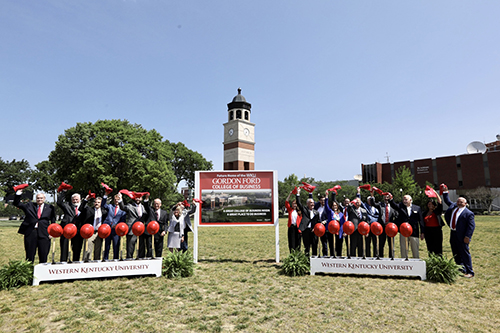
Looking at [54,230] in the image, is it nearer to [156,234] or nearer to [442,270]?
[156,234]

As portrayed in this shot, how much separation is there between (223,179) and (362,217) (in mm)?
4685

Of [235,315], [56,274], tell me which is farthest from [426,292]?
[56,274]

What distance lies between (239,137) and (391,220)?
125 ft

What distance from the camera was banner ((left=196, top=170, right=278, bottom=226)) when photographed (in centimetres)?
1009

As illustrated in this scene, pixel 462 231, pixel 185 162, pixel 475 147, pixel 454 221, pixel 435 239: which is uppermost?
pixel 475 147

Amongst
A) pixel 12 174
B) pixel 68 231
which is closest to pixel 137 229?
pixel 68 231

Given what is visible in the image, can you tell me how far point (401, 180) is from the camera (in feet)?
153

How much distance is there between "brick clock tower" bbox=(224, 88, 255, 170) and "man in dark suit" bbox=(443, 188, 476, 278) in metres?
37.1

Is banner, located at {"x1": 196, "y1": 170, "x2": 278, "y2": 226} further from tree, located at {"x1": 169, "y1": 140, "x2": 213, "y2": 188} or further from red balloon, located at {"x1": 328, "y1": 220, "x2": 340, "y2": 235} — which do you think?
tree, located at {"x1": 169, "y1": 140, "x2": 213, "y2": 188}

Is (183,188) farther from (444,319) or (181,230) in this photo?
(444,319)

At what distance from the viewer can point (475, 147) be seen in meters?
52.1

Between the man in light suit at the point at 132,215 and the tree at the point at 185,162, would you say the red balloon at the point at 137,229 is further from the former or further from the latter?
the tree at the point at 185,162

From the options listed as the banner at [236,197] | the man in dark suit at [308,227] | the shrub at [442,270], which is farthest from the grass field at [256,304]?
the banner at [236,197]

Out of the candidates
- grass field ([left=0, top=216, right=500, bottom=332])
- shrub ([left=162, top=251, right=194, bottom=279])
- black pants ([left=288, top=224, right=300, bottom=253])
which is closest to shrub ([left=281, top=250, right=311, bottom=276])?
grass field ([left=0, top=216, right=500, bottom=332])
